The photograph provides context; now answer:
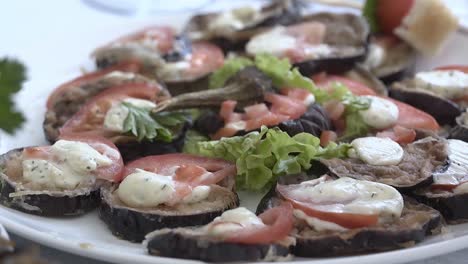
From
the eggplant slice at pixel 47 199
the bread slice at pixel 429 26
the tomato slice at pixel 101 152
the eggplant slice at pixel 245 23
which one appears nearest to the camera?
the eggplant slice at pixel 47 199

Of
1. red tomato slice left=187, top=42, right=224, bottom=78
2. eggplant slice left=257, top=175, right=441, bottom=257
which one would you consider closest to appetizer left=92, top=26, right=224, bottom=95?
red tomato slice left=187, top=42, right=224, bottom=78

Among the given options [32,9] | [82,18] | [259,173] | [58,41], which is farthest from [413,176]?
[32,9]

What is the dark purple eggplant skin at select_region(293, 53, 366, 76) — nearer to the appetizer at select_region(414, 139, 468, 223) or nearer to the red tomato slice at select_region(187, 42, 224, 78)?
the red tomato slice at select_region(187, 42, 224, 78)

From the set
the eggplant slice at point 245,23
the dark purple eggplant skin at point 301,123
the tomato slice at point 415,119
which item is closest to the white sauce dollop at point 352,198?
the dark purple eggplant skin at point 301,123

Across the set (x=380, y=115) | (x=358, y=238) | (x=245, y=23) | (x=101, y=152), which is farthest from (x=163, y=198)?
(x=245, y=23)

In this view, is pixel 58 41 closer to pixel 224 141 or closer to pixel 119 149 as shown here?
pixel 119 149

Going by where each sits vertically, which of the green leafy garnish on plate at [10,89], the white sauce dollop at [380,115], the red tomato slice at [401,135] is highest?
the green leafy garnish on plate at [10,89]

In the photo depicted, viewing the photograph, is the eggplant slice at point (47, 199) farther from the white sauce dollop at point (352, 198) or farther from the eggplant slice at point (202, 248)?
the white sauce dollop at point (352, 198)
